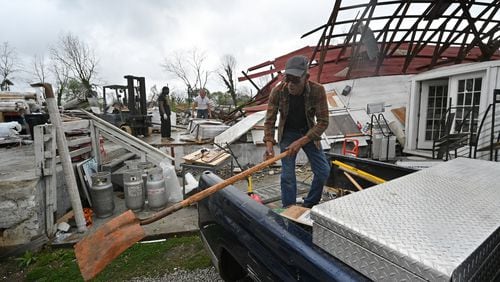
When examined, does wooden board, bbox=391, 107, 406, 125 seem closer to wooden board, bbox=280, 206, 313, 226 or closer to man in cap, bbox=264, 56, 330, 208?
man in cap, bbox=264, 56, 330, 208

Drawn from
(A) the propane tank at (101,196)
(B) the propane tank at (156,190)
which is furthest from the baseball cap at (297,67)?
(A) the propane tank at (101,196)

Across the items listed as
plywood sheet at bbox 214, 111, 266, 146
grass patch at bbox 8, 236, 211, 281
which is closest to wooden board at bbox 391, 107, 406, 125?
plywood sheet at bbox 214, 111, 266, 146

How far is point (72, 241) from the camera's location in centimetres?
333

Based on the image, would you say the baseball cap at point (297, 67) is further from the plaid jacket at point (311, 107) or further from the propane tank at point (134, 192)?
the propane tank at point (134, 192)

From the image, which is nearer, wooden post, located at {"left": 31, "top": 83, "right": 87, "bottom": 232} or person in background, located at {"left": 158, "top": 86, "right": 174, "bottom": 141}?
wooden post, located at {"left": 31, "top": 83, "right": 87, "bottom": 232}

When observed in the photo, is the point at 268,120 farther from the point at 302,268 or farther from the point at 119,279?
the point at 119,279

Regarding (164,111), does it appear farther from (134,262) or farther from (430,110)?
(430,110)

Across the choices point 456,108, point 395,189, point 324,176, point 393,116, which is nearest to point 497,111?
point 456,108

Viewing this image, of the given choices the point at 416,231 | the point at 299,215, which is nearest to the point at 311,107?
the point at 299,215

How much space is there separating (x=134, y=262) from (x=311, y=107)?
269cm

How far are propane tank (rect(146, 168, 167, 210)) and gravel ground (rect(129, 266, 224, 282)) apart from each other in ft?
5.17

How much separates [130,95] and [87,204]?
8.01 m

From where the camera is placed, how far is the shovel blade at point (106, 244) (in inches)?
66.4

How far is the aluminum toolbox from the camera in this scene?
847 millimetres
